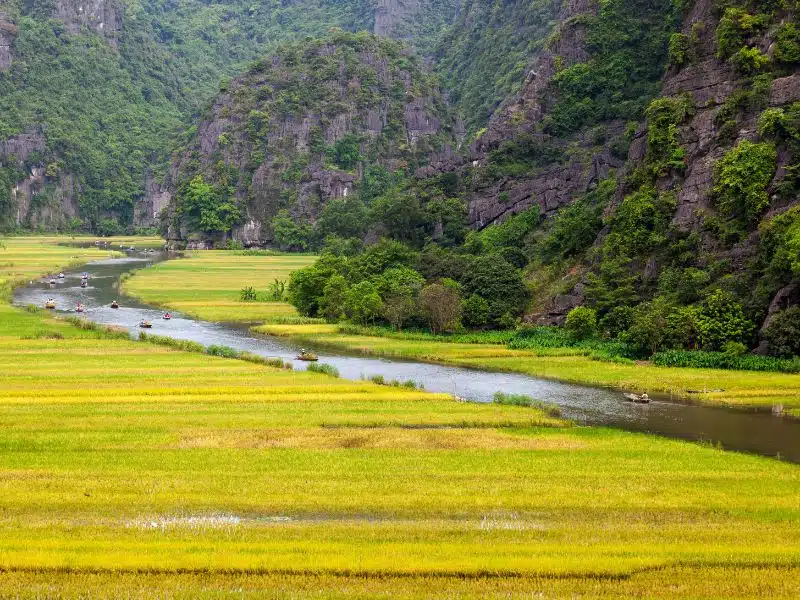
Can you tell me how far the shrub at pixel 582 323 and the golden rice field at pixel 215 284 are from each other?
28.5 meters

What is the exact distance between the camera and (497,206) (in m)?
114

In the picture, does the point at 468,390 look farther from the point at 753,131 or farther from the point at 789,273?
the point at 753,131

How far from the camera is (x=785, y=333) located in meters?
60.6

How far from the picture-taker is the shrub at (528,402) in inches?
1907

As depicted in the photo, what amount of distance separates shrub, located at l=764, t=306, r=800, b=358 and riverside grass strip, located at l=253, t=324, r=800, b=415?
2457 mm

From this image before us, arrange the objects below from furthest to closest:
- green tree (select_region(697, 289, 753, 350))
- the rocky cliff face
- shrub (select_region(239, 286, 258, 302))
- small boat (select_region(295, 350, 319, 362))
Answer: the rocky cliff face
shrub (select_region(239, 286, 258, 302))
small boat (select_region(295, 350, 319, 362))
green tree (select_region(697, 289, 753, 350))

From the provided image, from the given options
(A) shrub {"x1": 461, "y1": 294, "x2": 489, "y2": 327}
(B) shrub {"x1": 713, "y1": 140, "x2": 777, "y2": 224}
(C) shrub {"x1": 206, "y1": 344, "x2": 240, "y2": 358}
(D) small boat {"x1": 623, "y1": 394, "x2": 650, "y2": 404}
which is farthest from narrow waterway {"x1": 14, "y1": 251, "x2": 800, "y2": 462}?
(B) shrub {"x1": 713, "y1": 140, "x2": 777, "y2": 224}

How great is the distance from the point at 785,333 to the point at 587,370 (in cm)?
1178

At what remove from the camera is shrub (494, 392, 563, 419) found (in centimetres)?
4844


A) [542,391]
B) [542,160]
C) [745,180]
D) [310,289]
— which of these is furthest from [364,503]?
[542,160]

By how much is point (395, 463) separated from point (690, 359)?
108ft

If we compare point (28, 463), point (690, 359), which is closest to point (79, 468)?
point (28, 463)

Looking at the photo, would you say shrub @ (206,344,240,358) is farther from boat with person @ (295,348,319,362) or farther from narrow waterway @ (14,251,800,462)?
boat with person @ (295,348,319,362)

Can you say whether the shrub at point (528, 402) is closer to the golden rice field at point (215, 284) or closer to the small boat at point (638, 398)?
the small boat at point (638, 398)
